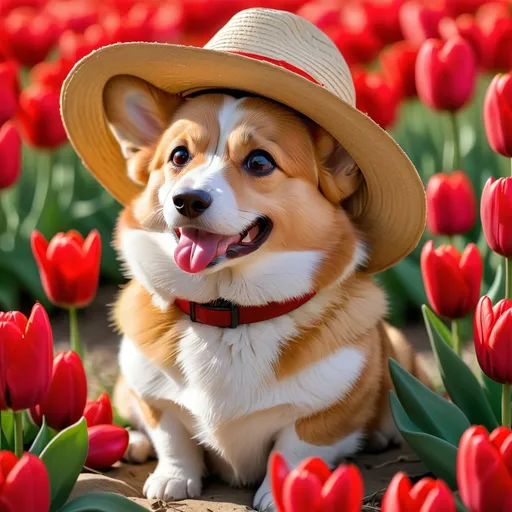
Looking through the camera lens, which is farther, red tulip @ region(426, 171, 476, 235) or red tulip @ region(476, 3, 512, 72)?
red tulip @ region(476, 3, 512, 72)

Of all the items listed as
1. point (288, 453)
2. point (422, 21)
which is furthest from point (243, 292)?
point (422, 21)

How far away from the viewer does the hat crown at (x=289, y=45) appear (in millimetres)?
2779

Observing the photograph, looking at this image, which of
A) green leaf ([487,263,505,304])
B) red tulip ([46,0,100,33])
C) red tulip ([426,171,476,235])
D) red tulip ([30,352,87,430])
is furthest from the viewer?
red tulip ([46,0,100,33])

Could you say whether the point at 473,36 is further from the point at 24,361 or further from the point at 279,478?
the point at 279,478

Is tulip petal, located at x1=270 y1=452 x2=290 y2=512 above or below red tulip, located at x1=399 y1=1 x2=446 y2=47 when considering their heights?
above

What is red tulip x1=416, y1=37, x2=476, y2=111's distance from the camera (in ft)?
12.0

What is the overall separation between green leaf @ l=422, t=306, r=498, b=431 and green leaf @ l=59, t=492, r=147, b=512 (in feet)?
3.13

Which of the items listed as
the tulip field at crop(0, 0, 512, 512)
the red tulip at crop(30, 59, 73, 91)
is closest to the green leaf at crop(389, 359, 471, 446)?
the tulip field at crop(0, 0, 512, 512)

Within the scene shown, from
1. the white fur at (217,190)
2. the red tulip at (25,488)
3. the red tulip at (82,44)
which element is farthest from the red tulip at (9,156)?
the red tulip at (25,488)

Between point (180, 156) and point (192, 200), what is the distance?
0.32 metres

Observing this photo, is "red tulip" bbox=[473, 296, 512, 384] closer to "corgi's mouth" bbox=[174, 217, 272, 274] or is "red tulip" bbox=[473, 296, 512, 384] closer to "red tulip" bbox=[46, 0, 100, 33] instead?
"corgi's mouth" bbox=[174, 217, 272, 274]

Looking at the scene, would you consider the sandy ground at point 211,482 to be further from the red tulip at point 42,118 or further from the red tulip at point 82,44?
the red tulip at point 82,44

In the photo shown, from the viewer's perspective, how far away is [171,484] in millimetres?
2912

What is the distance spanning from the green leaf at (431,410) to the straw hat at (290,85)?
460 millimetres
